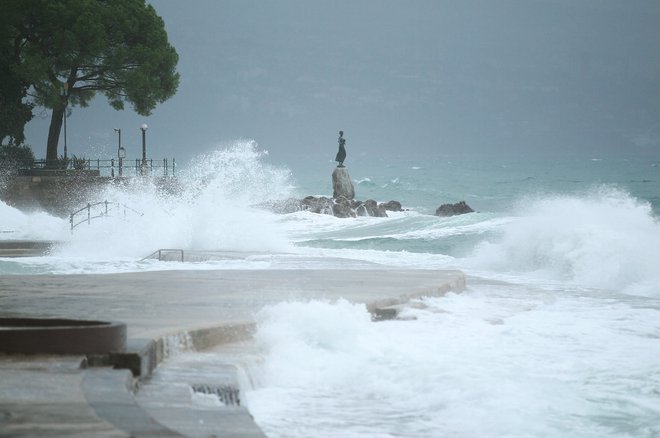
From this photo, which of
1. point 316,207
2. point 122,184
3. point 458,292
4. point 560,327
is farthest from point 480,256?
point 316,207

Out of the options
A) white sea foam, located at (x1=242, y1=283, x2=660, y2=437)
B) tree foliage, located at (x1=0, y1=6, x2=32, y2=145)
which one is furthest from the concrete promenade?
tree foliage, located at (x1=0, y1=6, x2=32, y2=145)

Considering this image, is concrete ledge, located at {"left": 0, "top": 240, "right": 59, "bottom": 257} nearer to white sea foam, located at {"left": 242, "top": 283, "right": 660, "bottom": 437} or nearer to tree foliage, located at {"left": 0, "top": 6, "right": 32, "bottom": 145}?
white sea foam, located at {"left": 242, "top": 283, "right": 660, "bottom": 437}

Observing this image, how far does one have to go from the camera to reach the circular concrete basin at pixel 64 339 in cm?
570

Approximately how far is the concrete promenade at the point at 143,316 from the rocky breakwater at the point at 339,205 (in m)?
28.8

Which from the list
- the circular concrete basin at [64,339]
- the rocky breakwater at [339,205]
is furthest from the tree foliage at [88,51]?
the circular concrete basin at [64,339]

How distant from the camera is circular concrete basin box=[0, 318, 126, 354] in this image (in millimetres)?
5699

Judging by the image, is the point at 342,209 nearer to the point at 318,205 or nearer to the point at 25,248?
the point at 318,205

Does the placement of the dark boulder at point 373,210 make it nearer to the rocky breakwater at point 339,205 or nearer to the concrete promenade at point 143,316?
the rocky breakwater at point 339,205

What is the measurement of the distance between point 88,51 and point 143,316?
105 feet

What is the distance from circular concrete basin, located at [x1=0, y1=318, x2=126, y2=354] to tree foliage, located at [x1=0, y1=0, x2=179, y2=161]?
32.8 meters

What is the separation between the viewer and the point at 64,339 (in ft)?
18.9

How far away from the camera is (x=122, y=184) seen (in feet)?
109

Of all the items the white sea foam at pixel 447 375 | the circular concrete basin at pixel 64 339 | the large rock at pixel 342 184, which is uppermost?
the large rock at pixel 342 184

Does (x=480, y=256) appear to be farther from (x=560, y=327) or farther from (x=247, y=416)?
(x=247, y=416)
